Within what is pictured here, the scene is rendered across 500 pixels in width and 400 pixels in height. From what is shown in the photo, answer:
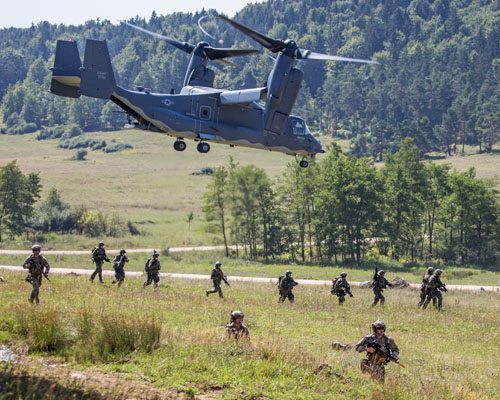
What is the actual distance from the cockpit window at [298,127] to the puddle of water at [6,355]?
1984 cm

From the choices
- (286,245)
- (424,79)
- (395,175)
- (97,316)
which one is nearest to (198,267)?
(286,245)

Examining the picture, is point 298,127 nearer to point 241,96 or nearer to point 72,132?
point 241,96

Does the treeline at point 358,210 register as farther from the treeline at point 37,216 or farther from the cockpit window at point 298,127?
the cockpit window at point 298,127

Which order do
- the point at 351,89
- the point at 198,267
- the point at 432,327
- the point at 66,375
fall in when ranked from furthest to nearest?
the point at 351,89 → the point at 198,267 → the point at 432,327 → the point at 66,375

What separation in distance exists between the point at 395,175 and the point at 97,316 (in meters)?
54.4

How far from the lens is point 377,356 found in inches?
444

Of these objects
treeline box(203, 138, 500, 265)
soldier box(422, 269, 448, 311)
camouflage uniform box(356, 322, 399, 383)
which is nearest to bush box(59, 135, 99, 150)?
treeline box(203, 138, 500, 265)

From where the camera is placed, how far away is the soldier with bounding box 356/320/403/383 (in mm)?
11172

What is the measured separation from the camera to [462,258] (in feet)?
209

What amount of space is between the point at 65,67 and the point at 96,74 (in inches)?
50.1

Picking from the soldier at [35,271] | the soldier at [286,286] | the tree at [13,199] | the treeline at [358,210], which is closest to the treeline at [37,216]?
the tree at [13,199]

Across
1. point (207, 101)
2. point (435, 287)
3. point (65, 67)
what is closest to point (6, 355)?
point (65, 67)

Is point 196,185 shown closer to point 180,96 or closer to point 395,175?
point 395,175

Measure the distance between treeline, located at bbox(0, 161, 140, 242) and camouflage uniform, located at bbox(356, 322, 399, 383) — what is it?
55566mm
